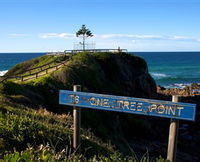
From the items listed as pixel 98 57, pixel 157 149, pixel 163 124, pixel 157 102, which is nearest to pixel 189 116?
pixel 157 102

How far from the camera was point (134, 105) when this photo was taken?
6617mm

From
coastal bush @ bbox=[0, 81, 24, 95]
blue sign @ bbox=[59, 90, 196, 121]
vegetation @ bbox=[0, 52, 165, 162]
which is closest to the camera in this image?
blue sign @ bbox=[59, 90, 196, 121]

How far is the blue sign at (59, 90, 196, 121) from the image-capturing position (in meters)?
6.12

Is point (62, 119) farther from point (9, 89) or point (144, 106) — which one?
point (144, 106)

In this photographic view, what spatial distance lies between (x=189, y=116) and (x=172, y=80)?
75.2m

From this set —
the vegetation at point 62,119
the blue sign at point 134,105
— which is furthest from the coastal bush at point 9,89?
the blue sign at point 134,105

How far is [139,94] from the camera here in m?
38.2

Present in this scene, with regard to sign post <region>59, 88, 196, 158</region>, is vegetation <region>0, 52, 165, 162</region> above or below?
below

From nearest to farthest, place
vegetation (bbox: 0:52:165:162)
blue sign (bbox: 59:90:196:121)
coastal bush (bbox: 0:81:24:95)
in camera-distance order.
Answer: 1. blue sign (bbox: 59:90:196:121)
2. vegetation (bbox: 0:52:165:162)
3. coastal bush (bbox: 0:81:24:95)

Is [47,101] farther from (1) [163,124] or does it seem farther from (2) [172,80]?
(2) [172,80]

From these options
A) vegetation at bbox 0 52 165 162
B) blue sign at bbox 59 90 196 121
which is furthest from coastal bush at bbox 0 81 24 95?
blue sign at bbox 59 90 196 121

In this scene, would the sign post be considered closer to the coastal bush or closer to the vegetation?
the vegetation

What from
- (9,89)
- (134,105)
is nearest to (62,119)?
(9,89)

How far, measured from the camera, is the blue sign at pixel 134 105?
6.12 m
